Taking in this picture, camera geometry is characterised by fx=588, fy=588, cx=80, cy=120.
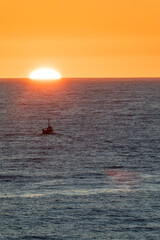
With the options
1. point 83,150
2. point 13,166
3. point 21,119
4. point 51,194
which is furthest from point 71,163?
point 21,119

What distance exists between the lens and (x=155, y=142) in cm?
10431

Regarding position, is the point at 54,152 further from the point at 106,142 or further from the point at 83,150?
the point at 106,142

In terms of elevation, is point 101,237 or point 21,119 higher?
point 21,119

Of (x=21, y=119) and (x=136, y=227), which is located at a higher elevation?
(x=21, y=119)

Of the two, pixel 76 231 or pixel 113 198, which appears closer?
pixel 76 231

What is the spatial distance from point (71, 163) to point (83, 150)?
47.0 feet

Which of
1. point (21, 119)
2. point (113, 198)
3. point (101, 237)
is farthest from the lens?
point (21, 119)

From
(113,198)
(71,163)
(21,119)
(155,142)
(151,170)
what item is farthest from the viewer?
(21,119)

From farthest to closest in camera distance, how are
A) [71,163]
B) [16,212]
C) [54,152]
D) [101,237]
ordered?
[54,152] → [71,163] → [16,212] → [101,237]

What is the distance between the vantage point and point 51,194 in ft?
199

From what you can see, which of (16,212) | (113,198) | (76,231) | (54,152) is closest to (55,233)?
(76,231)

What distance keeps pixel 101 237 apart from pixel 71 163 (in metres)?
33.9

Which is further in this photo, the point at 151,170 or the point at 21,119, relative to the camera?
the point at 21,119

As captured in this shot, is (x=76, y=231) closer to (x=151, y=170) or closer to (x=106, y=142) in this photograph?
(x=151, y=170)
